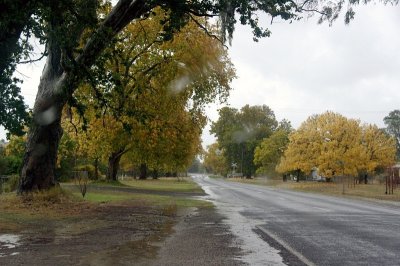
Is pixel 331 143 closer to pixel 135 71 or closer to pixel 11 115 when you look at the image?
pixel 135 71

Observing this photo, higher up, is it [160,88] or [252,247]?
[160,88]

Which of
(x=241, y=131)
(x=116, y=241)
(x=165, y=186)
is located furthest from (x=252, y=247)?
(x=241, y=131)

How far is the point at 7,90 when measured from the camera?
42.3ft

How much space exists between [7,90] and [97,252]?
5.80 m

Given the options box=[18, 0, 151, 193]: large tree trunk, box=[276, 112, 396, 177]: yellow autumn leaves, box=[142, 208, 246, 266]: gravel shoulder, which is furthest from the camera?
box=[276, 112, 396, 177]: yellow autumn leaves

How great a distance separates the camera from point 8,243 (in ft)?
33.3

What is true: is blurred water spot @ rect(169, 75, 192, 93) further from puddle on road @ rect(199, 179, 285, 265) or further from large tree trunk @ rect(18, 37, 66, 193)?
puddle on road @ rect(199, 179, 285, 265)

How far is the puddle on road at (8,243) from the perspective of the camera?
29.7 feet

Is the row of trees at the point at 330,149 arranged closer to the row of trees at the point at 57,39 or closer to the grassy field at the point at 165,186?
the grassy field at the point at 165,186

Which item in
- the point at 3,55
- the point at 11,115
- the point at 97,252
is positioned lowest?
the point at 97,252

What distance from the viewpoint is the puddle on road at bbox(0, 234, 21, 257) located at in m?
9.04

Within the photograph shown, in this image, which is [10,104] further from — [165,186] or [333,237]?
[165,186]

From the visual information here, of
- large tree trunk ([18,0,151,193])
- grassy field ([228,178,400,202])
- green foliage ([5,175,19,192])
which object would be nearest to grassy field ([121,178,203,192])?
grassy field ([228,178,400,202])

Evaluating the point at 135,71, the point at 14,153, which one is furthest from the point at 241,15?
the point at 14,153
